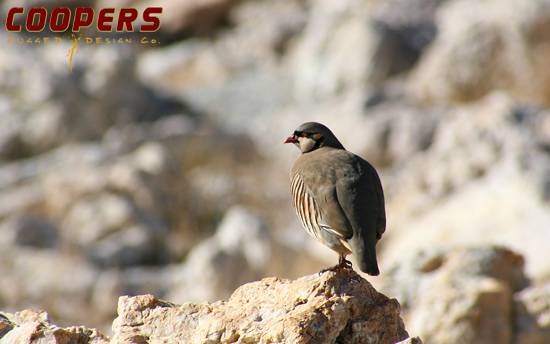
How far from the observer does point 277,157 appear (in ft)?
57.8

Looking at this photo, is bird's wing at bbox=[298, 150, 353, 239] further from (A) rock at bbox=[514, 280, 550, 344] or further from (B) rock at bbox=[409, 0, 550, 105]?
(B) rock at bbox=[409, 0, 550, 105]

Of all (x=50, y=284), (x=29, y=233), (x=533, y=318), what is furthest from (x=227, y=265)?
(x=533, y=318)

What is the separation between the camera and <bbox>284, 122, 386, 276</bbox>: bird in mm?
3973

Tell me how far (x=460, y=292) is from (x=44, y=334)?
341 centimetres

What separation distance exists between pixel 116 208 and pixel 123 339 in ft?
31.0

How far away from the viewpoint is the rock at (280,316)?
3.48 m

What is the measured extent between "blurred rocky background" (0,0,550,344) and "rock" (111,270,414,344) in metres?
1.69

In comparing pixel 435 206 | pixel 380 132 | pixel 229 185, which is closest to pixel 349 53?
pixel 380 132

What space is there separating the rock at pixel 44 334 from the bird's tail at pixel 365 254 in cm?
167

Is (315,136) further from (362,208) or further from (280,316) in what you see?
(280,316)

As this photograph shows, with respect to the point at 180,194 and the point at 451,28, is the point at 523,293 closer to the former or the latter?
the point at 180,194

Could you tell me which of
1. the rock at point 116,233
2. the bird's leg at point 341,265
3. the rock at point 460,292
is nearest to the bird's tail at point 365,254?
the bird's leg at point 341,265

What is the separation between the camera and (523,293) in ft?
18.2

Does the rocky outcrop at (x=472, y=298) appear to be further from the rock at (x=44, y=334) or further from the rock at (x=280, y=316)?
the rock at (x=44, y=334)
